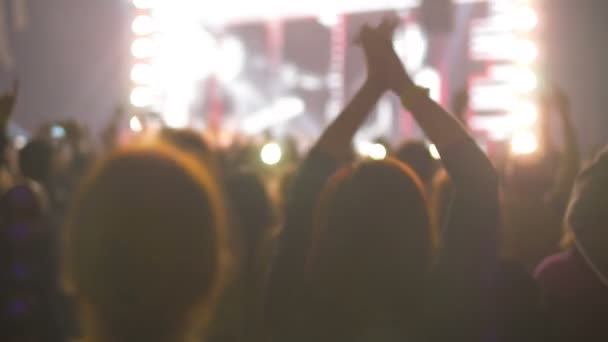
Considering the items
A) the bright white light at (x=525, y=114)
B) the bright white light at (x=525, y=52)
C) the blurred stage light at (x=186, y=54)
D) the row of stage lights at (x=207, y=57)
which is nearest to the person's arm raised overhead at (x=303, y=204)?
the row of stage lights at (x=207, y=57)

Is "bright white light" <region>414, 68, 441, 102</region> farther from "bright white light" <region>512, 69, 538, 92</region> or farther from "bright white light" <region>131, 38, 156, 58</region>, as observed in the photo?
"bright white light" <region>131, 38, 156, 58</region>

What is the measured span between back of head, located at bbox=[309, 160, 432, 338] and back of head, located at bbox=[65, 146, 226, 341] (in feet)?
0.91

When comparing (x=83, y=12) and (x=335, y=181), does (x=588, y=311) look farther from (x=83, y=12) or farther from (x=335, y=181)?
(x=83, y=12)

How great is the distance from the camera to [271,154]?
146 inches

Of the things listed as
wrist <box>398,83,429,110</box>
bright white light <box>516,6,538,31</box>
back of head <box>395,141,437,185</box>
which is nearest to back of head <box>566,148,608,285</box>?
wrist <box>398,83,429,110</box>

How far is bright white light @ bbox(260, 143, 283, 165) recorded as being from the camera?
142 inches

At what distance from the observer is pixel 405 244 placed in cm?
114

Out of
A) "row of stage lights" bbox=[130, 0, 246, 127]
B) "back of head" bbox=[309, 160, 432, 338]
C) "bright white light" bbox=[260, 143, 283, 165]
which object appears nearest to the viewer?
"back of head" bbox=[309, 160, 432, 338]

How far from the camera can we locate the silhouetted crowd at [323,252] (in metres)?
0.87

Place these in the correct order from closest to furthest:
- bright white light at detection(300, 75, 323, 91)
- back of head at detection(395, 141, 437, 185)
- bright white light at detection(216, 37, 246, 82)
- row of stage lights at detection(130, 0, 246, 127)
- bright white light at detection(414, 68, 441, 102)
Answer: back of head at detection(395, 141, 437, 185)
bright white light at detection(414, 68, 441, 102)
row of stage lights at detection(130, 0, 246, 127)
bright white light at detection(300, 75, 323, 91)
bright white light at detection(216, 37, 246, 82)

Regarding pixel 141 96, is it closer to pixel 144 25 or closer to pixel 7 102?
pixel 144 25

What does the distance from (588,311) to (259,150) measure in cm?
229

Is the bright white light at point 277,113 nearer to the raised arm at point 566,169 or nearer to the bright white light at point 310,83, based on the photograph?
the bright white light at point 310,83

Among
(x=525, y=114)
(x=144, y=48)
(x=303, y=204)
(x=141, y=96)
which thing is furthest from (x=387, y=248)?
(x=144, y=48)
